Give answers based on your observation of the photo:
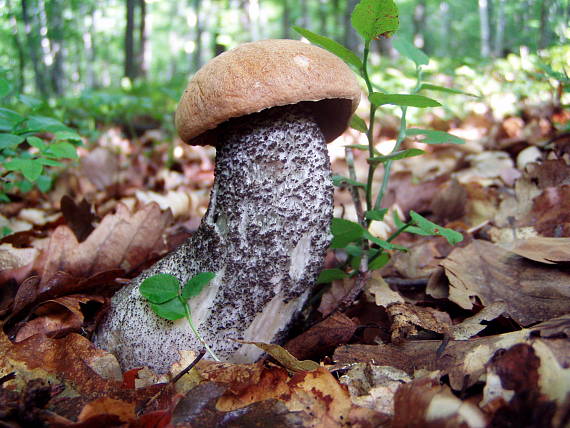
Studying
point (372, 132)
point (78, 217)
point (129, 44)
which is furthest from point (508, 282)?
point (129, 44)

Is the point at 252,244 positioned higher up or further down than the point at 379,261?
higher up

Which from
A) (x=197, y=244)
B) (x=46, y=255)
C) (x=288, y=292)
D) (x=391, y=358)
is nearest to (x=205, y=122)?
(x=197, y=244)

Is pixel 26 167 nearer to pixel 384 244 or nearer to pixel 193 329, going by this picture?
pixel 193 329

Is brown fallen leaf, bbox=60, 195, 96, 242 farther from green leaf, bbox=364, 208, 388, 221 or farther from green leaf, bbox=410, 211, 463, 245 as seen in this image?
green leaf, bbox=410, 211, 463, 245

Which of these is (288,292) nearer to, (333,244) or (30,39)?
(333,244)

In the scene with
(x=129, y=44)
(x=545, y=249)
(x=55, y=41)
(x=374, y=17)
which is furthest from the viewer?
(x=129, y=44)

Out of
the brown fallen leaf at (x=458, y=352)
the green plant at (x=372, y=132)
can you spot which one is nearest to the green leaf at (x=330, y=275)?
the green plant at (x=372, y=132)

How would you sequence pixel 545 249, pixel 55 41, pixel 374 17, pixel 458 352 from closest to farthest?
pixel 458 352
pixel 374 17
pixel 545 249
pixel 55 41
